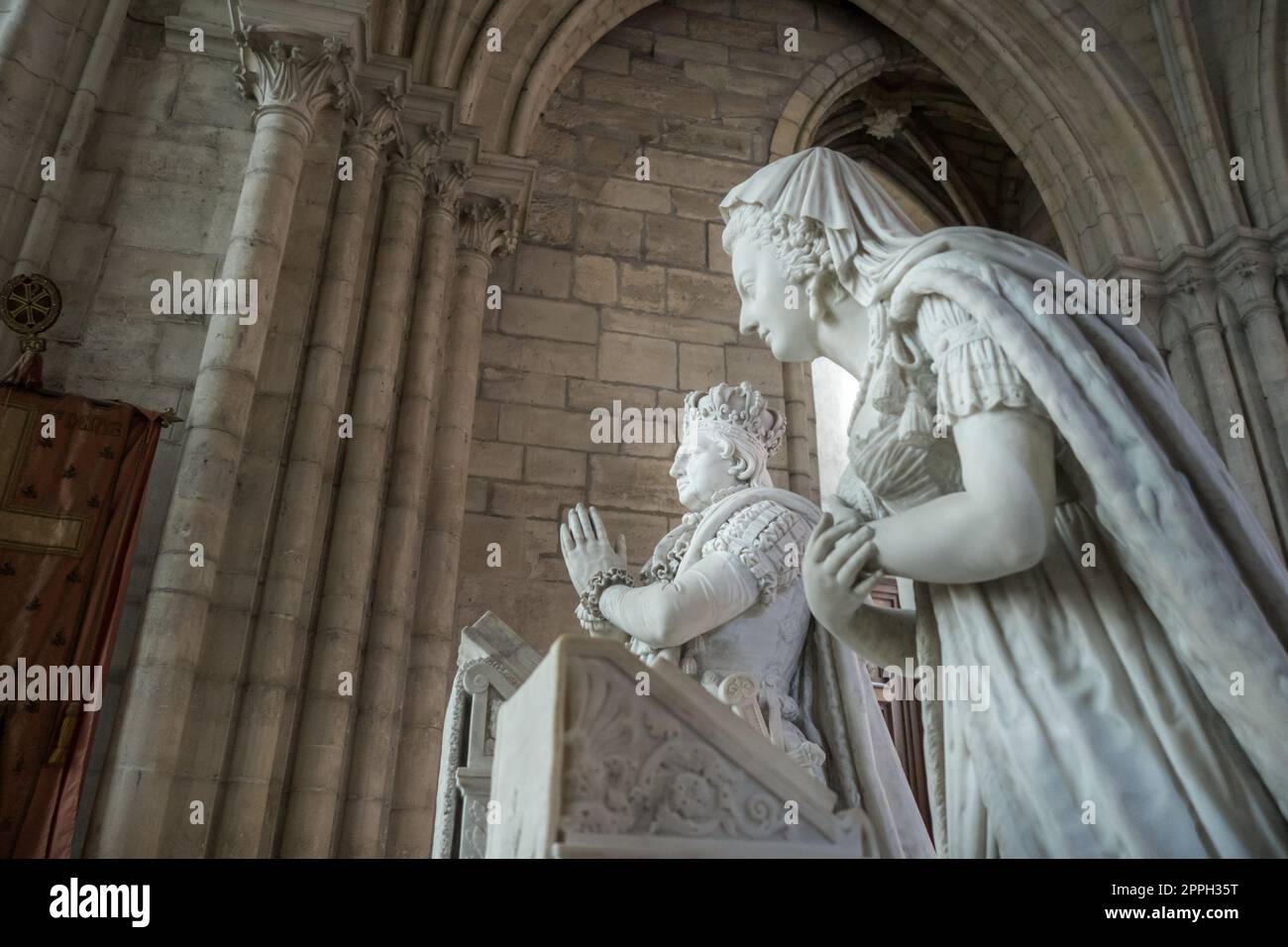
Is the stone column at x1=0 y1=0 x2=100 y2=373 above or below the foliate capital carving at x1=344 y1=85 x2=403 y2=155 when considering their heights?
below

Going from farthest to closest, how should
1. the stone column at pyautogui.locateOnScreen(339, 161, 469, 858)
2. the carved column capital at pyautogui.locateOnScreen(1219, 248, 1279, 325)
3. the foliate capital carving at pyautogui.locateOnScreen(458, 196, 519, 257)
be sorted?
the carved column capital at pyautogui.locateOnScreen(1219, 248, 1279, 325) → the foliate capital carving at pyautogui.locateOnScreen(458, 196, 519, 257) → the stone column at pyautogui.locateOnScreen(339, 161, 469, 858)

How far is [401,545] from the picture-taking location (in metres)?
5.32

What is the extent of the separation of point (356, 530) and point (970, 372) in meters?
4.12

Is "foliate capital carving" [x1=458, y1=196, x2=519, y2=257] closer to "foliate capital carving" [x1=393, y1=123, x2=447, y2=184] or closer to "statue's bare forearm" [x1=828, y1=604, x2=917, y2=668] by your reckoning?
"foliate capital carving" [x1=393, y1=123, x2=447, y2=184]

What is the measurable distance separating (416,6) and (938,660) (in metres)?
6.24

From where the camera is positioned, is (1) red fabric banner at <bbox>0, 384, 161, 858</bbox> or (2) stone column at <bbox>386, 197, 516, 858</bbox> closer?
(1) red fabric banner at <bbox>0, 384, 161, 858</bbox>

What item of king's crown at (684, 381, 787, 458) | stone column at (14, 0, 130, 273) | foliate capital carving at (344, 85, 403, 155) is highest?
foliate capital carving at (344, 85, 403, 155)

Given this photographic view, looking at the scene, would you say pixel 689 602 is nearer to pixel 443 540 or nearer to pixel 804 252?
pixel 804 252

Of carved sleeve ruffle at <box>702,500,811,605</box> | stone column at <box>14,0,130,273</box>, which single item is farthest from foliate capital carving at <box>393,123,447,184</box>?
carved sleeve ruffle at <box>702,500,811,605</box>

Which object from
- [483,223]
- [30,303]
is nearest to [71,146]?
[30,303]

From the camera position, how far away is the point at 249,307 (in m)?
4.33

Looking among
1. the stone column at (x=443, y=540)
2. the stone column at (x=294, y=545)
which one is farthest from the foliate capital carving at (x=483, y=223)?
the stone column at (x=294, y=545)

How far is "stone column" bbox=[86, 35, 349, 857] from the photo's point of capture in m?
3.46
